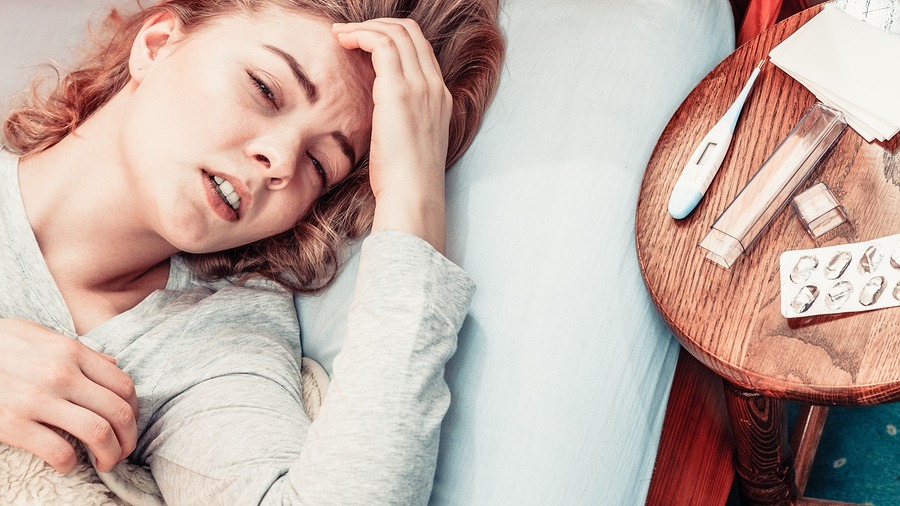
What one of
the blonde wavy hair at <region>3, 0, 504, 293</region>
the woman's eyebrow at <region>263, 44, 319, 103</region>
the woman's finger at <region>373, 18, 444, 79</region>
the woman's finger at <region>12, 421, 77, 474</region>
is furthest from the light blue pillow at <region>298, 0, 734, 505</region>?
the woman's finger at <region>12, 421, 77, 474</region>

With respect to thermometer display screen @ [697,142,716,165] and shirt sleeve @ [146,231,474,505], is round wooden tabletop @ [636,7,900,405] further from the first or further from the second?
shirt sleeve @ [146,231,474,505]

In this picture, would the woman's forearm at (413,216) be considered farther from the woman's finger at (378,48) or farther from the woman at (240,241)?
the woman's finger at (378,48)

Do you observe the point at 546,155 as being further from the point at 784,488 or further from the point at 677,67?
the point at 784,488

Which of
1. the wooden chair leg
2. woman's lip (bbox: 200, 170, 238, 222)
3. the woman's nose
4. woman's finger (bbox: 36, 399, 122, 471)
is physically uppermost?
the woman's nose

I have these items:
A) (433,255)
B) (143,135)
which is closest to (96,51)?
(143,135)

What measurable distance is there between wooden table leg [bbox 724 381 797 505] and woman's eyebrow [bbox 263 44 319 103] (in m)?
0.70

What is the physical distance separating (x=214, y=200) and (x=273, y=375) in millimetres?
263

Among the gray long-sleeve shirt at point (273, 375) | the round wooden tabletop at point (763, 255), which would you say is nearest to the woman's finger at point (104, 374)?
the gray long-sleeve shirt at point (273, 375)

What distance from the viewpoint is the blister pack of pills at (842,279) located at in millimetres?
852

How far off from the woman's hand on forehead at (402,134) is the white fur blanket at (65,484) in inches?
19.5

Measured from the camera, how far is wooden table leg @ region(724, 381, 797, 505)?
103cm

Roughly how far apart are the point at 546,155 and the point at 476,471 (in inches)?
18.5

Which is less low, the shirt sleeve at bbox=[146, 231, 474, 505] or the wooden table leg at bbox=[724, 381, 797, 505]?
the shirt sleeve at bbox=[146, 231, 474, 505]

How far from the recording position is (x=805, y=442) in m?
1.47
